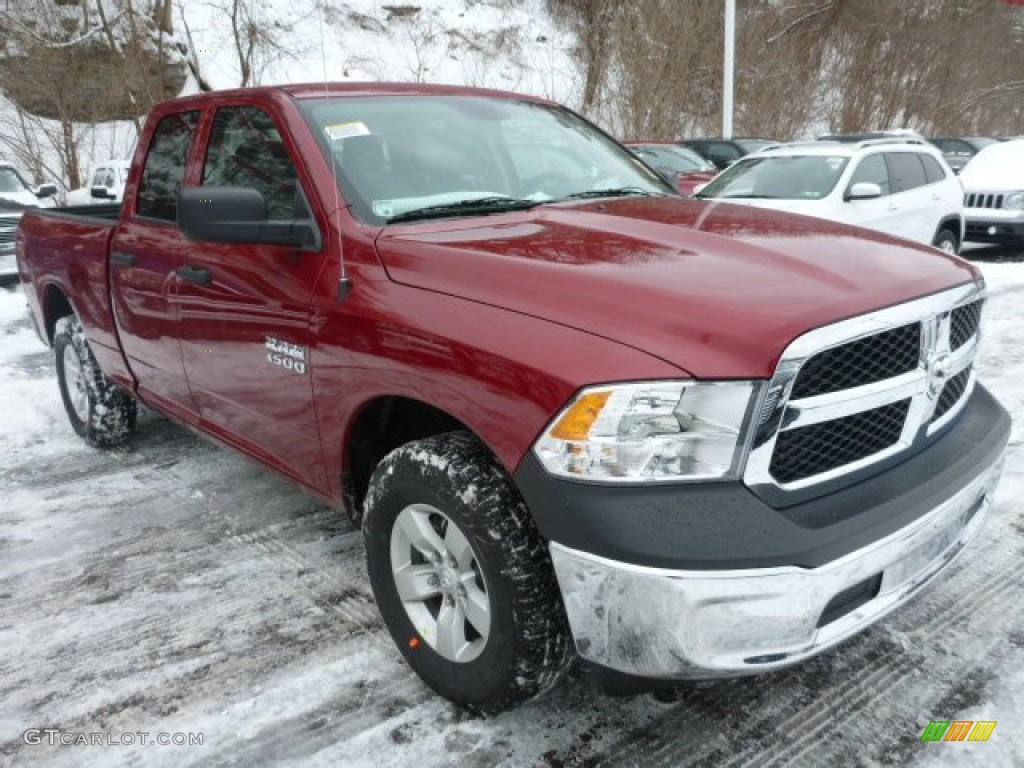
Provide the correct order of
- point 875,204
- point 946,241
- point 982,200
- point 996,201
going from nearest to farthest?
point 875,204, point 946,241, point 996,201, point 982,200

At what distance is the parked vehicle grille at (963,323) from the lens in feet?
7.93

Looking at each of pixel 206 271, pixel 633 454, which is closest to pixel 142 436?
pixel 206 271

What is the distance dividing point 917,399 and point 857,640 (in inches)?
37.8

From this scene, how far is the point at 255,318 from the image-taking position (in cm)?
296

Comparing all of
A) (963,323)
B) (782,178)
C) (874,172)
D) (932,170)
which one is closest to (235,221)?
(963,323)

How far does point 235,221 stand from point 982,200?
11755 millimetres

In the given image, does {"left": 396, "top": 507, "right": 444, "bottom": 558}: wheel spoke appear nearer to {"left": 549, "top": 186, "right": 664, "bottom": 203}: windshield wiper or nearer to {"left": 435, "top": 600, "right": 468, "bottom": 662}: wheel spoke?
{"left": 435, "top": 600, "right": 468, "bottom": 662}: wheel spoke

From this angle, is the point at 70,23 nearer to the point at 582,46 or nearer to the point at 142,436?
the point at 582,46

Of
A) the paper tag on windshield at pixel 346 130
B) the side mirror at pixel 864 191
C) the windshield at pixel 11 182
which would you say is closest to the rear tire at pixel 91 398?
the paper tag on windshield at pixel 346 130

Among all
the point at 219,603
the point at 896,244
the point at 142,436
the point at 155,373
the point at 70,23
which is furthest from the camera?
the point at 70,23

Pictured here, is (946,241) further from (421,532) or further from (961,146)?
(961,146)

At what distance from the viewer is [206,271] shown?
126 inches

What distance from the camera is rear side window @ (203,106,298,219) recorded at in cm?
298

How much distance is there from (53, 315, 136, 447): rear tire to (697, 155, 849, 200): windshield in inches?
237
